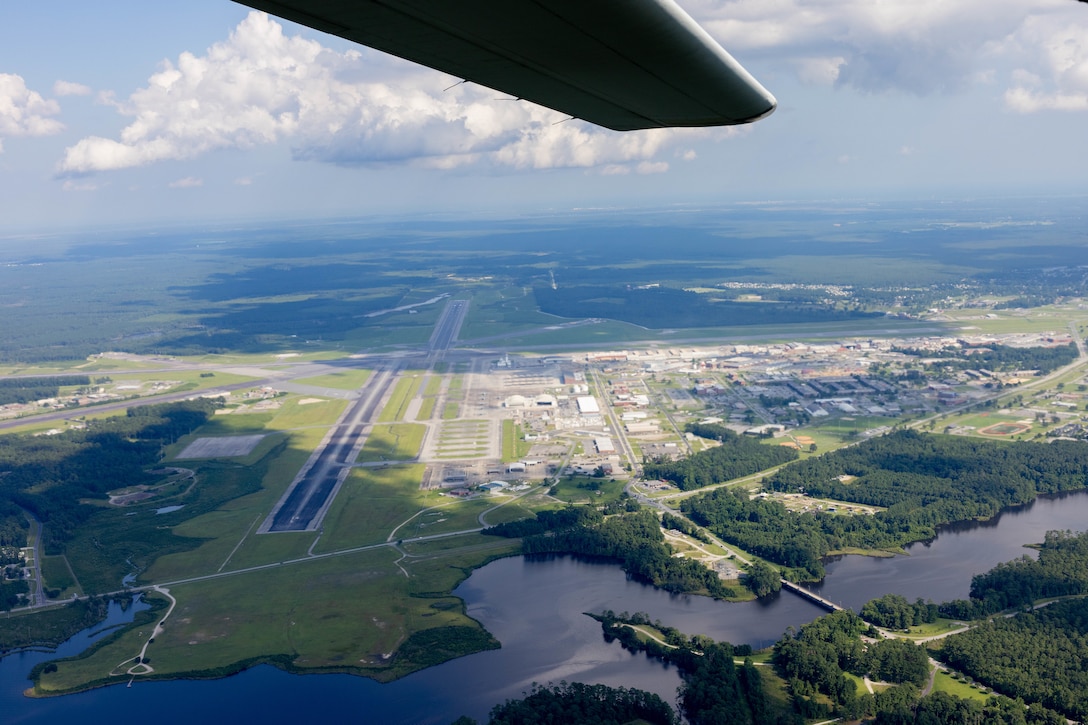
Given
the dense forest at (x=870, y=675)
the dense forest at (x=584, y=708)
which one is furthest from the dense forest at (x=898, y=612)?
the dense forest at (x=584, y=708)

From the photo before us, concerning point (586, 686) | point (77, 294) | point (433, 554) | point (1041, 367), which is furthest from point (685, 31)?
point (77, 294)

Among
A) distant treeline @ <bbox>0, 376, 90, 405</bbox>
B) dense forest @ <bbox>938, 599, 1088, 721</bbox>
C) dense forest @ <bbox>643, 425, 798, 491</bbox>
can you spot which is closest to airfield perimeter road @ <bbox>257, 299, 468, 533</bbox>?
dense forest @ <bbox>643, 425, 798, 491</bbox>

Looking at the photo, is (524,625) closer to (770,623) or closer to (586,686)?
(586,686)

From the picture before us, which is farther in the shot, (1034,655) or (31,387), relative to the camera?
(31,387)

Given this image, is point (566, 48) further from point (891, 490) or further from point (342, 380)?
point (342, 380)

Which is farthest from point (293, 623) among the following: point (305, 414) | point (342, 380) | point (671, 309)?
point (671, 309)

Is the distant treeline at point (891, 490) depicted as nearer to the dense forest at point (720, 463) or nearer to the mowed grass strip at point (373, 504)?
the dense forest at point (720, 463)
